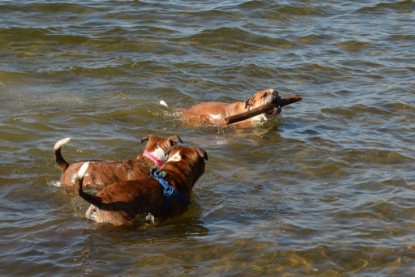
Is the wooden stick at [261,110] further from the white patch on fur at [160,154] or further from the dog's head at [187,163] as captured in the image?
the dog's head at [187,163]

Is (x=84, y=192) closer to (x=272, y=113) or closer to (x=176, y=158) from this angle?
(x=176, y=158)

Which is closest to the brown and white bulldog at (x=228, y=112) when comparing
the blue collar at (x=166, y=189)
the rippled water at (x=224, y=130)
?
the rippled water at (x=224, y=130)

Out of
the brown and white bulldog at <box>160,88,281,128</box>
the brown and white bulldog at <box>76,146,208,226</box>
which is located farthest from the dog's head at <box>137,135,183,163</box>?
the brown and white bulldog at <box>160,88,281,128</box>

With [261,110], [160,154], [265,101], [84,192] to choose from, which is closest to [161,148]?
[160,154]

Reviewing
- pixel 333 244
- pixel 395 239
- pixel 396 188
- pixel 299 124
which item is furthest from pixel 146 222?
pixel 299 124

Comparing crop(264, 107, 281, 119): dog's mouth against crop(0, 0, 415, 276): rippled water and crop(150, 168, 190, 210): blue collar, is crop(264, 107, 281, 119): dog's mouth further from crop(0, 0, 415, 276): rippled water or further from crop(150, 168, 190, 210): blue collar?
crop(150, 168, 190, 210): blue collar

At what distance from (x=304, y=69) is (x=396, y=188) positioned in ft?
19.6

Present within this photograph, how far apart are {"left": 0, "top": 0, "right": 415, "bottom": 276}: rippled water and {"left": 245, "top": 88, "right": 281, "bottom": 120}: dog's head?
28 centimetres

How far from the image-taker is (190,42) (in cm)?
1631

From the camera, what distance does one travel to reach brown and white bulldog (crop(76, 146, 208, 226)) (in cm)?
757

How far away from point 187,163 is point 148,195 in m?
0.85

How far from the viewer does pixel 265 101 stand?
40.2ft

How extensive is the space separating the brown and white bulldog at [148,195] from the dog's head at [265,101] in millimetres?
3659

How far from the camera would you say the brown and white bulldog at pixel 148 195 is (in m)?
7.57
